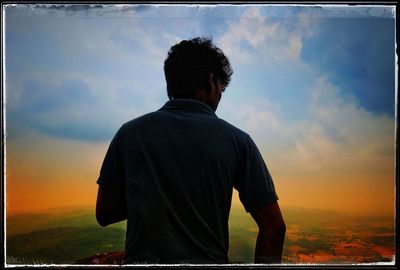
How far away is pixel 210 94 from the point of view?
6.20 feet

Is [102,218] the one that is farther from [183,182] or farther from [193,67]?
[193,67]

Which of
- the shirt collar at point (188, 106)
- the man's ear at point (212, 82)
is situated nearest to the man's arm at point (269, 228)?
the shirt collar at point (188, 106)

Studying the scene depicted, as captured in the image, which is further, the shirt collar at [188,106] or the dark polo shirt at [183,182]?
the shirt collar at [188,106]

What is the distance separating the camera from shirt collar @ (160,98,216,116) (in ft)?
5.90

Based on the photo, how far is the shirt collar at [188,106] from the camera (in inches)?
70.9

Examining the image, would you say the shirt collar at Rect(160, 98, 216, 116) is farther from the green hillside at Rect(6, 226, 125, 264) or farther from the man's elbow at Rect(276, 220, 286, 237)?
the green hillside at Rect(6, 226, 125, 264)

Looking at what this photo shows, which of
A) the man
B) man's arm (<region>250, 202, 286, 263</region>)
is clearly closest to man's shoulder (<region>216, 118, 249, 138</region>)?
the man

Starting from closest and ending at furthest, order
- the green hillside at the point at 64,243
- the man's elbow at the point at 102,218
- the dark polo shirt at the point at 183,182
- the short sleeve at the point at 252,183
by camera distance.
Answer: the dark polo shirt at the point at 183,182, the short sleeve at the point at 252,183, the man's elbow at the point at 102,218, the green hillside at the point at 64,243

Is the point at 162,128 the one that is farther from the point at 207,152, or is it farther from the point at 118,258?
the point at 118,258

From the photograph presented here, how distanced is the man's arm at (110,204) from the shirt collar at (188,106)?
1.25 ft

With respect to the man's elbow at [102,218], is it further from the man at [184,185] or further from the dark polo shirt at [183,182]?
the dark polo shirt at [183,182]

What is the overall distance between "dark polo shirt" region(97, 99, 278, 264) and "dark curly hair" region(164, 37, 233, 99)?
0.49 feet

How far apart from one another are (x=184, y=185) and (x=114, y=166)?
1.02 feet

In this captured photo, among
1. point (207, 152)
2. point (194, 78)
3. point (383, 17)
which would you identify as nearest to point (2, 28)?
point (194, 78)
